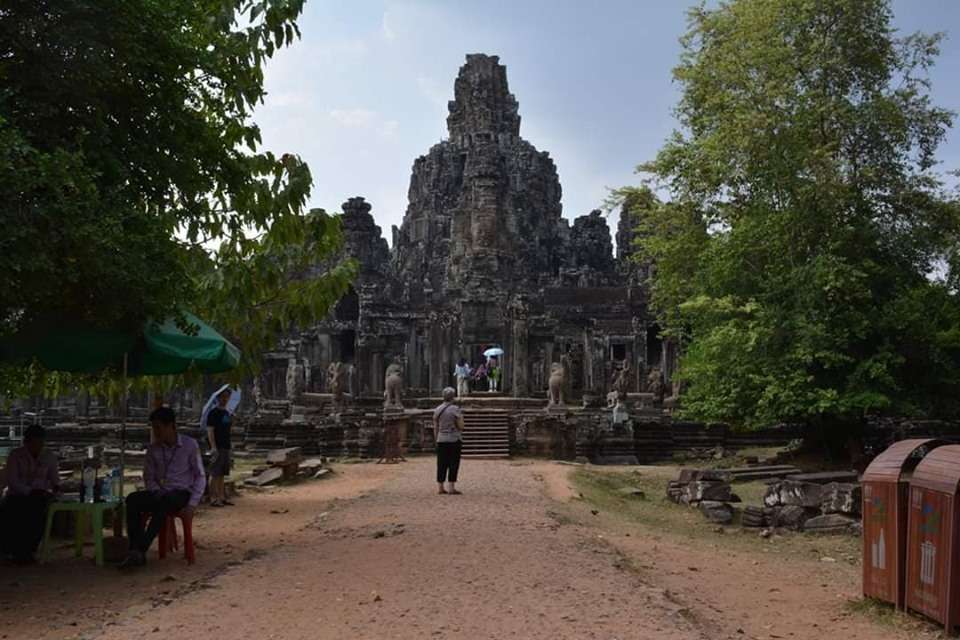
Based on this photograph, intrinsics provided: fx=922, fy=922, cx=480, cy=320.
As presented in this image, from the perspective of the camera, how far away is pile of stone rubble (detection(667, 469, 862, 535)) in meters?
13.5

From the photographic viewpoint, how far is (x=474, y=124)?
188 feet

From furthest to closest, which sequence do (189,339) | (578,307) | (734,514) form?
(578,307) < (734,514) < (189,339)

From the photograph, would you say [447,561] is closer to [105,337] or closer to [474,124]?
[105,337]

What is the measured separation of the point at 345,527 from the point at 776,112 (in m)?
17.5

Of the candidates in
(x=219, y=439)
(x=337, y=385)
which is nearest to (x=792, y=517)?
(x=219, y=439)

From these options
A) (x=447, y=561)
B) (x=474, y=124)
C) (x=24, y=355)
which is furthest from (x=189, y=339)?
(x=474, y=124)

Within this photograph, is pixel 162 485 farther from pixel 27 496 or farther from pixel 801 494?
pixel 801 494

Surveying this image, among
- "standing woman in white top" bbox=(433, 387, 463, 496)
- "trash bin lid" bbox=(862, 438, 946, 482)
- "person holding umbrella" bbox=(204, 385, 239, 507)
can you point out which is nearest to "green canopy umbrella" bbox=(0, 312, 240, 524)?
"person holding umbrella" bbox=(204, 385, 239, 507)

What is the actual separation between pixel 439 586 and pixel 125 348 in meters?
3.73

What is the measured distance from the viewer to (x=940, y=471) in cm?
709

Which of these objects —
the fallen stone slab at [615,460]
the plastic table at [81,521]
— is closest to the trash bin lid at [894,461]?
the plastic table at [81,521]

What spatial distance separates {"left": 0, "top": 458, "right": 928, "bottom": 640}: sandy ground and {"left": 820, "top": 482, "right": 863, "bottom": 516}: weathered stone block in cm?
264

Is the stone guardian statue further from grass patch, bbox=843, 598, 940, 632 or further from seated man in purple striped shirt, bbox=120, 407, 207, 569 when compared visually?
grass patch, bbox=843, 598, 940, 632

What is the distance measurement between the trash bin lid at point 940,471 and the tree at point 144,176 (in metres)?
6.34
